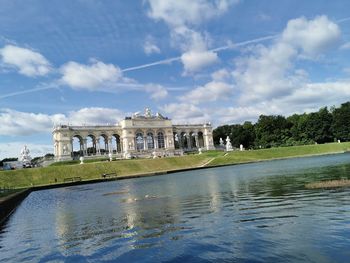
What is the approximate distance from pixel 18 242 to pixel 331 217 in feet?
40.8

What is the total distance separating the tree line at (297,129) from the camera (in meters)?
112

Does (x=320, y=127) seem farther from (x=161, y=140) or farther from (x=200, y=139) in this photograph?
(x=161, y=140)

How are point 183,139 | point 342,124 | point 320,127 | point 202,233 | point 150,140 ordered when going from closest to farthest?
point 202,233
point 342,124
point 320,127
point 150,140
point 183,139

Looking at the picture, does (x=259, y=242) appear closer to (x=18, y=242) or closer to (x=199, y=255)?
(x=199, y=255)

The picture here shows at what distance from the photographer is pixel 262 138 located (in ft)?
413

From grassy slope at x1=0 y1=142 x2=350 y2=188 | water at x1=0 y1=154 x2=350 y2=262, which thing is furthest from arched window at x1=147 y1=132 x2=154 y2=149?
water at x1=0 y1=154 x2=350 y2=262

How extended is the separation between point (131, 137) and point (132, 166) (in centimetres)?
4942

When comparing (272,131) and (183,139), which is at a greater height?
(183,139)

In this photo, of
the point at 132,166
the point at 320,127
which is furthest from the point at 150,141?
the point at 132,166

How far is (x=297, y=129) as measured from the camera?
395 ft

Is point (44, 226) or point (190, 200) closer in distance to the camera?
point (44, 226)

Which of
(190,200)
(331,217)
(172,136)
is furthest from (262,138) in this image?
(331,217)

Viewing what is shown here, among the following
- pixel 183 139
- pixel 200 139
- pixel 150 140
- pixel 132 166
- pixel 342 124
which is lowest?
pixel 132 166

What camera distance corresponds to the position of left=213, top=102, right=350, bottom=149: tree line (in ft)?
367
